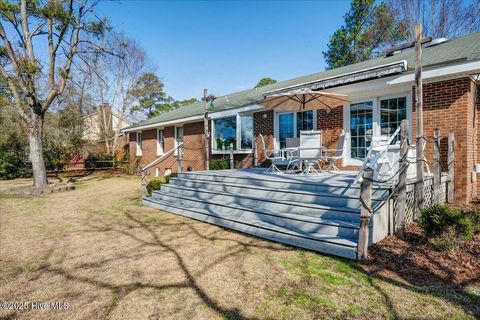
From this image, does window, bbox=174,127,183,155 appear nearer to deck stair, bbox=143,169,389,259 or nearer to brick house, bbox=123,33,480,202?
brick house, bbox=123,33,480,202

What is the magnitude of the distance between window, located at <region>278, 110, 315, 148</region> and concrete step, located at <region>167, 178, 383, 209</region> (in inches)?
150

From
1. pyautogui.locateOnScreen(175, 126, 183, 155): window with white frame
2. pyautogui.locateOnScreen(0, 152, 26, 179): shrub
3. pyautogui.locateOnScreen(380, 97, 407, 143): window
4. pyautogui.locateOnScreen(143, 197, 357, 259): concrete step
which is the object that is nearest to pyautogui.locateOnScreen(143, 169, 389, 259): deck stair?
pyautogui.locateOnScreen(143, 197, 357, 259): concrete step

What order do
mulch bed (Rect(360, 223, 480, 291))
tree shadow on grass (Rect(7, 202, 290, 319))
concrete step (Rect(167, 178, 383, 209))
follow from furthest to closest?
concrete step (Rect(167, 178, 383, 209)) → mulch bed (Rect(360, 223, 480, 291)) → tree shadow on grass (Rect(7, 202, 290, 319))

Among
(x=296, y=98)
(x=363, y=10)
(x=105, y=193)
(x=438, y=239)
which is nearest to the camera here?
(x=438, y=239)

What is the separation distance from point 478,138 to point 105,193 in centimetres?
1233

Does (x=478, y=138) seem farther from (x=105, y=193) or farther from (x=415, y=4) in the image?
(x=415, y=4)

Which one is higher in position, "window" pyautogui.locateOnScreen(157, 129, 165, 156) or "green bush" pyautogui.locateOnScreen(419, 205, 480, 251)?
"window" pyautogui.locateOnScreen(157, 129, 165, 156)

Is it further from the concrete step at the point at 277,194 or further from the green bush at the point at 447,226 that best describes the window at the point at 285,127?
the green bush at the point at 447,226

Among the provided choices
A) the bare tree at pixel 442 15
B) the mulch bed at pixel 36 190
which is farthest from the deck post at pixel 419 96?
the bare tree at pixel 442 15

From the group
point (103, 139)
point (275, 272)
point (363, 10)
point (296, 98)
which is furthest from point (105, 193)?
point (363, 10)

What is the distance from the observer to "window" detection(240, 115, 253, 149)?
11.6 meters

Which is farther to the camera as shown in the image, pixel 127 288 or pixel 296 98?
pixel 296 98

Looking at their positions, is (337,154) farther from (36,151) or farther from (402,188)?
(36,151)

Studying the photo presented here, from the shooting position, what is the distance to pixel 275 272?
11.8ft
